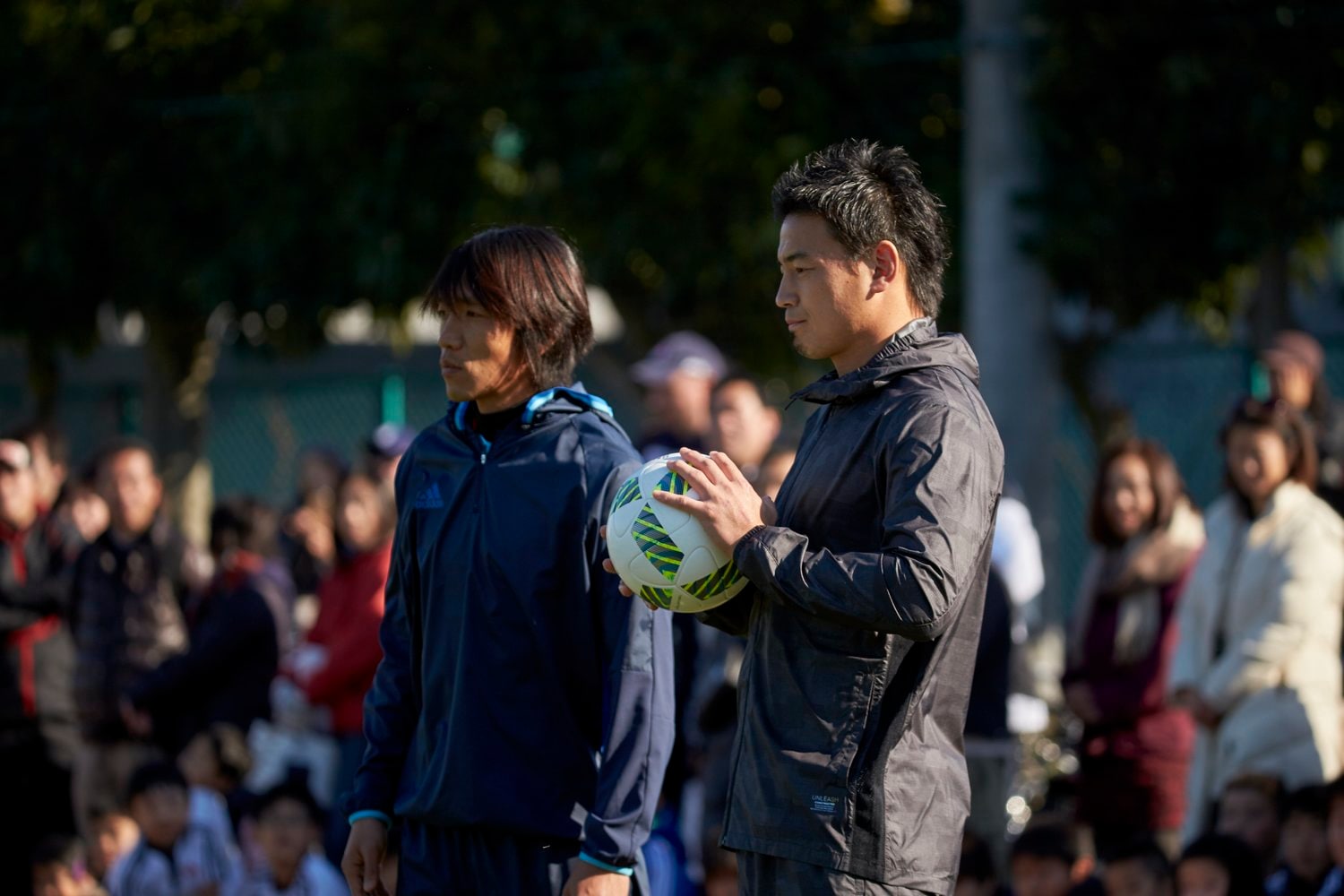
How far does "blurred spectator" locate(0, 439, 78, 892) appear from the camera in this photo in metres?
8.21

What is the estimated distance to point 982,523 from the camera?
3.04 metres

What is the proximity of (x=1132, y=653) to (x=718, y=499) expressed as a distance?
403 cm

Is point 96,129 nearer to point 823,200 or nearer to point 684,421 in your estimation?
point 684,421

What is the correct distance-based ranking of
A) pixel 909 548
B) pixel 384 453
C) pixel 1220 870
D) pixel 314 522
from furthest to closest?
1. pixel 314 522
2. pixel 384 453
3. pixel 1220 870
4. pixel 909 548

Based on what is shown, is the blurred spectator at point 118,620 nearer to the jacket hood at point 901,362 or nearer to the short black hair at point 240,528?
the short black hair at point 240,528

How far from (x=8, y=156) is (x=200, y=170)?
133 centimetres

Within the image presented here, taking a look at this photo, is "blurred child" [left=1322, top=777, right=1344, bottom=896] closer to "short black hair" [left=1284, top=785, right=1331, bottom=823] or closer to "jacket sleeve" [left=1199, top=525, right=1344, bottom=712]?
"short black hair" [left=1284, top=785, right=1331, bottom=823]

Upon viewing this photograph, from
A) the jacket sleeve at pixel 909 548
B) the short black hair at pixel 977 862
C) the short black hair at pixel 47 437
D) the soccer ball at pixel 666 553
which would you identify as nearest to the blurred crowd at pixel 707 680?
the short black hair at pixel 977 862

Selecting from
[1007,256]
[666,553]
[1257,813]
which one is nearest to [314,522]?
[1007,256]

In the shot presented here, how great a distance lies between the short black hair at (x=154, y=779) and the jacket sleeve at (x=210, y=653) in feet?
1.73

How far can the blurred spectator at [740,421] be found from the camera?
700cm

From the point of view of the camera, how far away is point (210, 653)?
789 cm

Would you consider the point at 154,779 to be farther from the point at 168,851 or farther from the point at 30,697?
the point at 30,697

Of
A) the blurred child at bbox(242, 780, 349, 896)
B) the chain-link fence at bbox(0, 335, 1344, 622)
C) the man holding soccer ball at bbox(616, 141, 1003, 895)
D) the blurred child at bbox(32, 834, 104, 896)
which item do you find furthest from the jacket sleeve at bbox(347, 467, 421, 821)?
the chain-link fence at bbox(0, 335, 1344, 622)
